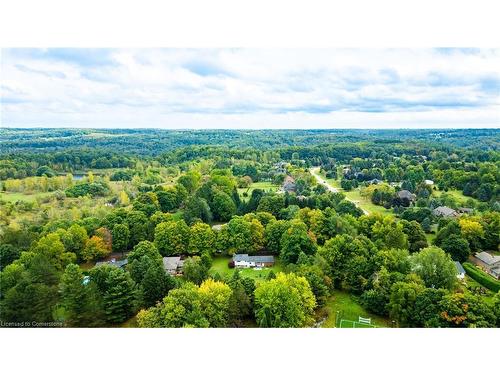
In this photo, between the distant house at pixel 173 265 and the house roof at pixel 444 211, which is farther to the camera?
the house roof at pixel 444 211

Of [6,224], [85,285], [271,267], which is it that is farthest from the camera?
[6,224]

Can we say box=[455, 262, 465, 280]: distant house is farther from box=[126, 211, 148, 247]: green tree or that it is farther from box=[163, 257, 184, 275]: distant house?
box=[126, 211, 148, 247]: green tree

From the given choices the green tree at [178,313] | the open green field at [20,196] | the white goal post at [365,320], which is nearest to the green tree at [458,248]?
the white goal post at [365,320]

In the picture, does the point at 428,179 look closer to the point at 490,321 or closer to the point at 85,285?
the point at 490,321

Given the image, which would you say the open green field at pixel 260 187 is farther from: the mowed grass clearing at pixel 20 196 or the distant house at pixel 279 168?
the mowed grass clearing at pixel 20 196

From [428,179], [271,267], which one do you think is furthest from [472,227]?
[428,179]

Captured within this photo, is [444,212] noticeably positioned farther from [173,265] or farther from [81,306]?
[81,306]

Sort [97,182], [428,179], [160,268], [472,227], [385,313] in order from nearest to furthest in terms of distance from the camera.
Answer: [385,313] < [160,268] < [472,227] < [97,182] < [428,179]
